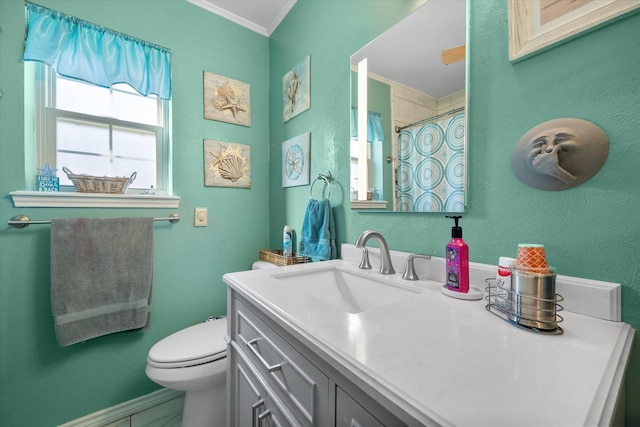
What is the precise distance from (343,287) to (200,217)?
1.10 m

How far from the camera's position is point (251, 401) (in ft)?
2.66

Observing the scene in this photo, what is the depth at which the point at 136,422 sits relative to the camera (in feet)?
4.59

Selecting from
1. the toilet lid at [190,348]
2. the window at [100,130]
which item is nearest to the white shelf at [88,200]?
the window at [100,130]

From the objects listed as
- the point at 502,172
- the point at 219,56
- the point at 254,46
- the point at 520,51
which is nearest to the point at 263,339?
the point at 502,172

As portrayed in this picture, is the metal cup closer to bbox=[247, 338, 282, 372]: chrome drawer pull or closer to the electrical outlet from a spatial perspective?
bbox=[247, 338, 282, 372]: chrome drawer pull

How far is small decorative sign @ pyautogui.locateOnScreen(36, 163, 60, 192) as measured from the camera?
4.09 ft

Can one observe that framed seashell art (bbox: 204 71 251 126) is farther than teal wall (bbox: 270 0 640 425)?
A: Yes

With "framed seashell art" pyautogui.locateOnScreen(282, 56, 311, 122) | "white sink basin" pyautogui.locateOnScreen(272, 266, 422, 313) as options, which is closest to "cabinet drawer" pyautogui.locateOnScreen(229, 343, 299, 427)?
"white sink basin" pyautogui.locateOnScreen(272, 266, 422, 313)

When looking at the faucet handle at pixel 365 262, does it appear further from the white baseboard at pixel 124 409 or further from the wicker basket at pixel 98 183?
the white baseboard at pixel 124 409

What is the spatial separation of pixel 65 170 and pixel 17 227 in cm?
33

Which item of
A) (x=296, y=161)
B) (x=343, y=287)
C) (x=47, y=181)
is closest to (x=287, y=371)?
(x=343, y=287)

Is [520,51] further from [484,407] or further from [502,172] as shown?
[484,407]

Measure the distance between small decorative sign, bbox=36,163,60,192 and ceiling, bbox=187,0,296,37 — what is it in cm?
130

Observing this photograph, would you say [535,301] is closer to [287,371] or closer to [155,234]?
[287,371]
